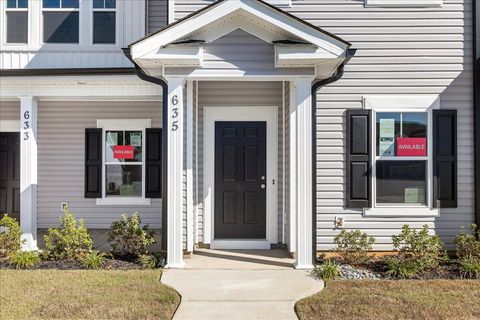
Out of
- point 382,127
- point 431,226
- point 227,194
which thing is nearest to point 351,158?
point 382,127

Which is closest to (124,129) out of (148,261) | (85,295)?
(148,261)

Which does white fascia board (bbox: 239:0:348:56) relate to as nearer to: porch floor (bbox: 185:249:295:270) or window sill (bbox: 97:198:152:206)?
porch floor (bbox: 185:249:295:270)

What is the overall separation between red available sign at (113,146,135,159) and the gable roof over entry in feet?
11.5

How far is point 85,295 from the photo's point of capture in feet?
16.1

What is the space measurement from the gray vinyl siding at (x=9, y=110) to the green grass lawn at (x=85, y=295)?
426 centimetres

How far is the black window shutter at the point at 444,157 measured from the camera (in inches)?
265

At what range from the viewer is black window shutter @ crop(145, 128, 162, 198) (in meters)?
8.94

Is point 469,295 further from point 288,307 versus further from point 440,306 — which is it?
point 288,307

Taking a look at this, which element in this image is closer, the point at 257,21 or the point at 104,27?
the point at 257,21

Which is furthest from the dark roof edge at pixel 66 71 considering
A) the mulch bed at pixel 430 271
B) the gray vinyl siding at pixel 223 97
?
the mulch bed at pixel 430 271

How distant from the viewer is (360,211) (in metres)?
6.78

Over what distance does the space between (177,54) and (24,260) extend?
3.71 meters

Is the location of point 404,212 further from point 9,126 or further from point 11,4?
point 11,4

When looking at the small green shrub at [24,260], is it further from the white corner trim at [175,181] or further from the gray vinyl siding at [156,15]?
the gray vinyl siding at [156,15]
